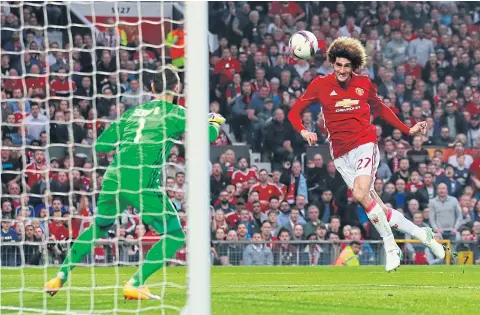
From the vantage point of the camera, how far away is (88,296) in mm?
10289

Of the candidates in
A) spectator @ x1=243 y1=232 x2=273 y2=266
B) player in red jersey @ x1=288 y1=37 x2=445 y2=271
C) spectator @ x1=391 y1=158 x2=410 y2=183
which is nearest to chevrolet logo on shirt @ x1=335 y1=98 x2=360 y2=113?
player in red jersey @ x1=288 y1=37 x2=445 y2=271

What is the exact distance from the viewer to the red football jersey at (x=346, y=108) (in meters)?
11.9

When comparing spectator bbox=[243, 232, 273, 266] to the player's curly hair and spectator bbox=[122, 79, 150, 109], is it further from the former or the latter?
the player's curly hair

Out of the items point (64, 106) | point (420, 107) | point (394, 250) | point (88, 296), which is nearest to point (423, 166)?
point (420, 107)

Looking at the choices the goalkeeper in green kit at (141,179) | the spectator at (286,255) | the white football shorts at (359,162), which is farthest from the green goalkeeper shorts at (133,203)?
the spectator at (286,255)

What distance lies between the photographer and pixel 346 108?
471 inches

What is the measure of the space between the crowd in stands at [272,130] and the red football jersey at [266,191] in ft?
0.05

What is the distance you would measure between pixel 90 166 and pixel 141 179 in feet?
28.1

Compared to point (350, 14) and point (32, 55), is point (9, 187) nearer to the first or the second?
point (32, 55)

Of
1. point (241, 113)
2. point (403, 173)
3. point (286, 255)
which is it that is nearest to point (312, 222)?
point (286, 255)

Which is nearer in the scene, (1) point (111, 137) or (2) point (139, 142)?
(2) point (139, 142)

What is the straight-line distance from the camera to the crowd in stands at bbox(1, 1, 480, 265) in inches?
668

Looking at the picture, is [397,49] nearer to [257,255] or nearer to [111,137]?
[257,255]

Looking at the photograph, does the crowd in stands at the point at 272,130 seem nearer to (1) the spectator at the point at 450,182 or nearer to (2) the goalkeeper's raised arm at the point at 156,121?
(1) the spectator at the point at 450,182
